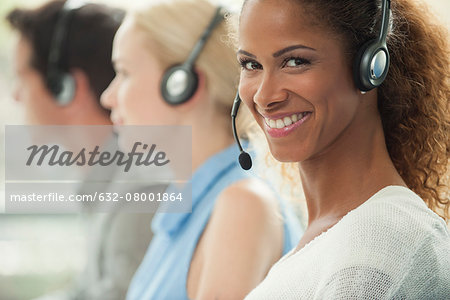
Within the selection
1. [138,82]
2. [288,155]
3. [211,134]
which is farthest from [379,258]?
[138,82]

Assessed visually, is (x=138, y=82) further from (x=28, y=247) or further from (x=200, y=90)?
(x=28, y=247)

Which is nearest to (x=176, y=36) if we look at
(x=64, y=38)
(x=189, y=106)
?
(x=189, y=106)

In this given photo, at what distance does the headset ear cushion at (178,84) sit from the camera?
135cm

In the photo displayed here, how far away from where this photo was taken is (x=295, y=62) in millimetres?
773

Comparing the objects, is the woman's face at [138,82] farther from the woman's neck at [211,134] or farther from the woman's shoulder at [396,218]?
the woman's shoulder at [396,218]

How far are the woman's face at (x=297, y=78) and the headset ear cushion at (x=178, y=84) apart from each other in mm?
540

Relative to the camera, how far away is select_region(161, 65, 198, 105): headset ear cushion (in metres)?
1.35

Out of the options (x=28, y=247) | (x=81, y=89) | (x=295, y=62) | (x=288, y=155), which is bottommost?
(x=28, y=247)

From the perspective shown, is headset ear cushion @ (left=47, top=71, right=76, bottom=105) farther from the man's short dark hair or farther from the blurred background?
the blurred background

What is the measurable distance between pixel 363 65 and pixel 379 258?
0.22 metres

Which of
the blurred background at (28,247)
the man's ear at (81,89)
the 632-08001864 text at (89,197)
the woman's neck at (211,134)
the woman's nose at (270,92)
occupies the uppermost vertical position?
the woman's nose at (270,92)

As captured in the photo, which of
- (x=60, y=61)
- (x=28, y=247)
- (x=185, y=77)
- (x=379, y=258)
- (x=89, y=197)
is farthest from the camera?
(x=28, y=247)

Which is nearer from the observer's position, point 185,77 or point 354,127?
point 354,127

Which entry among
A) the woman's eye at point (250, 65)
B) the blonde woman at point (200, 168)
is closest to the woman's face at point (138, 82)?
the blonde woman at point (200, 168)
